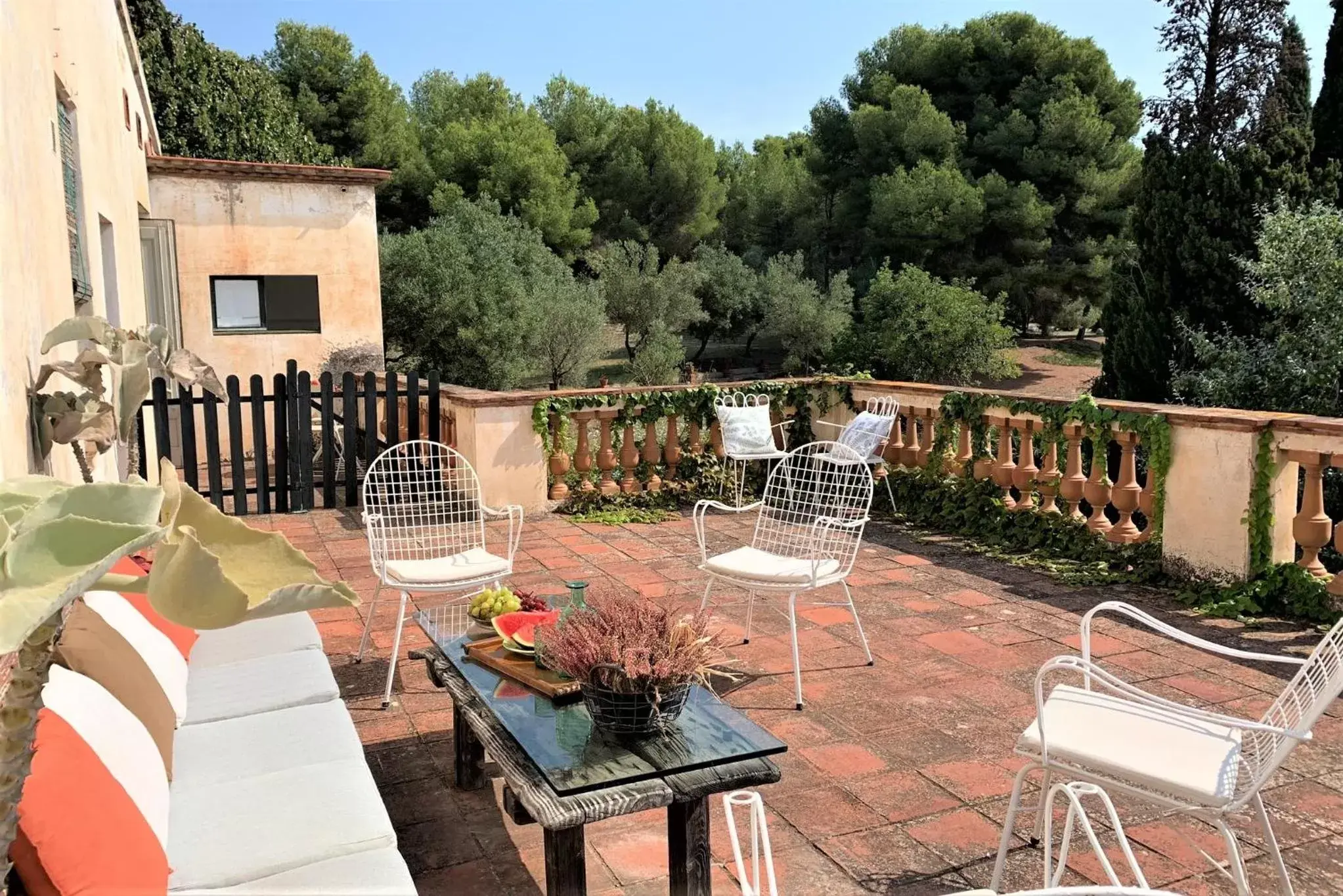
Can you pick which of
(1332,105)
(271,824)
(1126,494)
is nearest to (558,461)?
(1126,494)

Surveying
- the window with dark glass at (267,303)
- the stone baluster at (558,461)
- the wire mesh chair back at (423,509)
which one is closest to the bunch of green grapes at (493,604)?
the wire mesh chair back at (423,509)

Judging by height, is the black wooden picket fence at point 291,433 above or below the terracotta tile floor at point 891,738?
above

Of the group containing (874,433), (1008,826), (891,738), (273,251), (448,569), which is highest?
(273,251)

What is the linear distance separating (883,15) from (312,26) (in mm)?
13381

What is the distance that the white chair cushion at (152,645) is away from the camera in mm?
2467

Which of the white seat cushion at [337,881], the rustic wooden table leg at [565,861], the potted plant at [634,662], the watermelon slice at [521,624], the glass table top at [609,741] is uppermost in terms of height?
the potted plant at [634,662]

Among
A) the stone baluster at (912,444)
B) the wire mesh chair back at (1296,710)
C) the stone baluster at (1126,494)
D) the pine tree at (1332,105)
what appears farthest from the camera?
the pine tree at (1332,105)

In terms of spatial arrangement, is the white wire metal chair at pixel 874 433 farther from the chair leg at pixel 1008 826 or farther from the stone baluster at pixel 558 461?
the chair leg at pixel 1008 826

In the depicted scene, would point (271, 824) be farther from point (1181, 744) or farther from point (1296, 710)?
point (1296, 710)

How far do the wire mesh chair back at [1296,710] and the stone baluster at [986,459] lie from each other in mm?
3943

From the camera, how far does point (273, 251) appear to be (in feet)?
39.2

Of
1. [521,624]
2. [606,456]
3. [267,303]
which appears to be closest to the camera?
[521,624]

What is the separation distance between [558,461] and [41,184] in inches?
154

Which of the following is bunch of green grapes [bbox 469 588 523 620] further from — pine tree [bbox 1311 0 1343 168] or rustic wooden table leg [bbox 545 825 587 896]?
pine tree [bbox 1311 0 1343 168]
